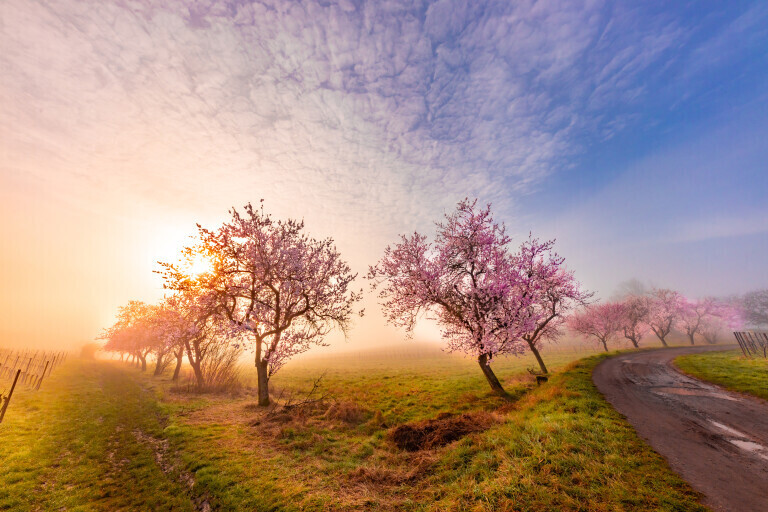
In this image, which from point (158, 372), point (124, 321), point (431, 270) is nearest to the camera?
point (431, 270)

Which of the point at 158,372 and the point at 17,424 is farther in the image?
the point at 158,372

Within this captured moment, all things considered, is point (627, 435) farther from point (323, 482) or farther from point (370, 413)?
point (370, 413)

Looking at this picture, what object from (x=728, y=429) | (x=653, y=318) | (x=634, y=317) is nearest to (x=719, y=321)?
(x=653, y=318)

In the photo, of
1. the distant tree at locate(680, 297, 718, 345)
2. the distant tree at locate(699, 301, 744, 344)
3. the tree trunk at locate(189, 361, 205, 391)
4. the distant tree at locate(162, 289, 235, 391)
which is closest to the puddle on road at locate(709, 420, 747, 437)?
the distant tree at locate(162, 289, 235, 391)

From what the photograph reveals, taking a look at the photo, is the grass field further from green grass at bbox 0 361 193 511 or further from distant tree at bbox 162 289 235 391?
distant tree at bbox 162 289 235 391

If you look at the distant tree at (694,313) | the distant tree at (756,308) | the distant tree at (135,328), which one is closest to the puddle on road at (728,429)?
the distant tree at (135,328)

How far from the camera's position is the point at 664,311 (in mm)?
68250

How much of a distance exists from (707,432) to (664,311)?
81.5m

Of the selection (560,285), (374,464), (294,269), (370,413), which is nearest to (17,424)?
(294,269)

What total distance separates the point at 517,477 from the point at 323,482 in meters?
6.62

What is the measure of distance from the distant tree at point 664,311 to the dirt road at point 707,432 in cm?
6492

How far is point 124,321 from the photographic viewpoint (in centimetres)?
5803

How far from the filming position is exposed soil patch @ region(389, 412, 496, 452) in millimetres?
12359

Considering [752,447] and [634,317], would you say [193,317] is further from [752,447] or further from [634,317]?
[634,317]
